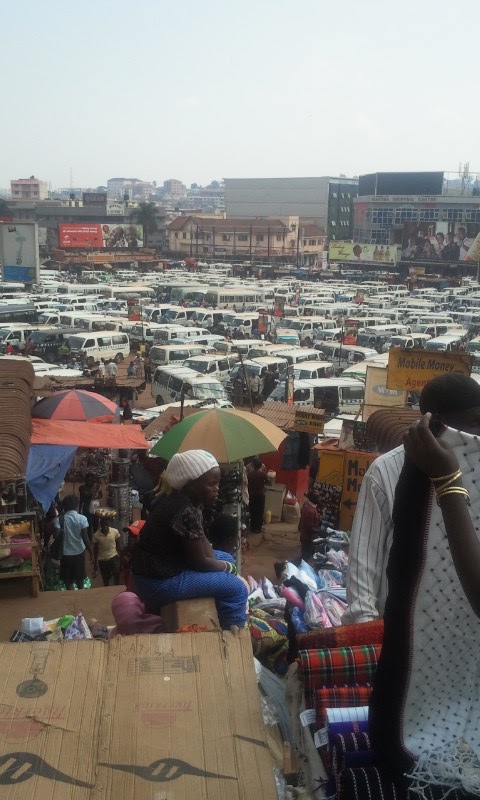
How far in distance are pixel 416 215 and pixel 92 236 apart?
2499 centimetres

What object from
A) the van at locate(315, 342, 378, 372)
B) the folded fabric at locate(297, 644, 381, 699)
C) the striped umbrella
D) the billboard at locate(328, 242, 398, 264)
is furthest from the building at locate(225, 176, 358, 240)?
the folded fabric at locate(297, 644, 381, 699)

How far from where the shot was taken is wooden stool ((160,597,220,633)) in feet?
7.67

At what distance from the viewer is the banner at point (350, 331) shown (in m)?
25.7

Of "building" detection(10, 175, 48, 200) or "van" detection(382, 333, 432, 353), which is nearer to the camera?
"van" detection(382, 333, 432, 353)

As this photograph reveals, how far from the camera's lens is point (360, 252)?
55.8 metres

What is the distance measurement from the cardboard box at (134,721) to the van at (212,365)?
18.1 metres

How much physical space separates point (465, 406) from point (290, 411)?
814 centimetres

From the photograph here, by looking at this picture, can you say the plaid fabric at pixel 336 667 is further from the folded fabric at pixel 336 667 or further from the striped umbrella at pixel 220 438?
the striped umbrella at pixel 220 438

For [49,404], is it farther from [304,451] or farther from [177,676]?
[177,676]

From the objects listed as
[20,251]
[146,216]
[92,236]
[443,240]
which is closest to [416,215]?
[443,240]

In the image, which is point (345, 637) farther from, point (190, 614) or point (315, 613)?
point (315, 613)

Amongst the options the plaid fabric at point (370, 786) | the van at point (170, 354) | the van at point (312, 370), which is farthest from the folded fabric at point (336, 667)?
the van at point (170, 354)

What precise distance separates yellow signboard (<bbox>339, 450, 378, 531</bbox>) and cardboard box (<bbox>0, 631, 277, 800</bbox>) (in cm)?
520

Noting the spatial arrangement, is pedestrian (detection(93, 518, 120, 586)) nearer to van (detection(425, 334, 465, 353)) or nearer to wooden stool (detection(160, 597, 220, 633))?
wooden stool (detection(160, 597, 220, 633))
